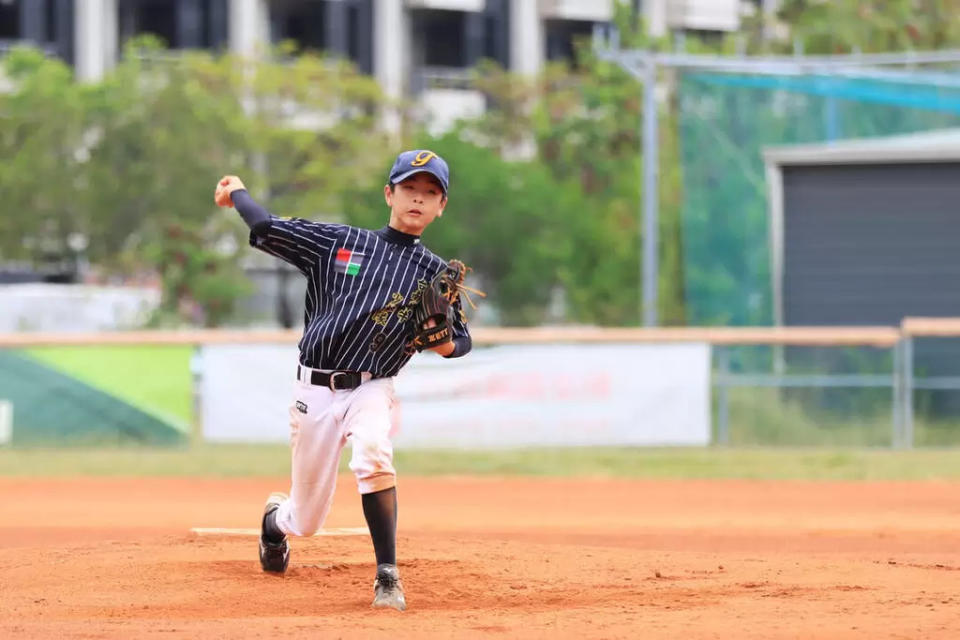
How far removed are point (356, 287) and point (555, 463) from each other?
10949 millimetres

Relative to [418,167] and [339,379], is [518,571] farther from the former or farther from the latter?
[418,167]

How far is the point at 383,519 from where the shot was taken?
271 inches

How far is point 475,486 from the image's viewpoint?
15.3m

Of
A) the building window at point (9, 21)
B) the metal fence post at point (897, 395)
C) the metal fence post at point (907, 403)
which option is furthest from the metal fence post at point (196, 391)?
the building window at point (9, 21)

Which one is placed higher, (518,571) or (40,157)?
(40,157)

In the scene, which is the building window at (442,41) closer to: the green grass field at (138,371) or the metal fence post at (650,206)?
the metal fence post at (650,206)

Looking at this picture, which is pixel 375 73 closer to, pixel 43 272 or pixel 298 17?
pixel 298 17

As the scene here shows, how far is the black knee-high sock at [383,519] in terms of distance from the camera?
6.85m

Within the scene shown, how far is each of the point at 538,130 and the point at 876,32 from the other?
1004 centimetres

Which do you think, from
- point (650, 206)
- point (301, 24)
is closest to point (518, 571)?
point (650, 206)

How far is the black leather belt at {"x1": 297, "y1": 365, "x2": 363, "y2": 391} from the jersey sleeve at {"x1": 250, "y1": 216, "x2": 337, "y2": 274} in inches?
18.7

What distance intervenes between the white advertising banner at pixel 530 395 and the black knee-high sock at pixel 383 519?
10529 mm

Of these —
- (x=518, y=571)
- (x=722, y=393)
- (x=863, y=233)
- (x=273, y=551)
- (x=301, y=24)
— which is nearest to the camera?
(x=273, y=551)

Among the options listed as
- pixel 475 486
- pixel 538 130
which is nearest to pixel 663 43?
pixel 538 130
